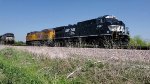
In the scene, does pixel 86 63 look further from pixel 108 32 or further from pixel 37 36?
pixel 37 36

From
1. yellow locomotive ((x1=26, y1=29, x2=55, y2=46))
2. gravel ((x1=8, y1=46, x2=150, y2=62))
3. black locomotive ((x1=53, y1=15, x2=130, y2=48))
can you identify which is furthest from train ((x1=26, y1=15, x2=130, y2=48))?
gravel ((x1=8, y1=46, x2=150, y2=62))

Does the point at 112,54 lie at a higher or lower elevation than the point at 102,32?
lower

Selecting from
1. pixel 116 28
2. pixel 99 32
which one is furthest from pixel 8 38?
pixel 116 28

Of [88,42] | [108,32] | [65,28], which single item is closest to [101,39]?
[108,32]

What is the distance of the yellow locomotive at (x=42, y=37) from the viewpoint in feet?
130

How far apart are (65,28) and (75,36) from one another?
506 centimetres

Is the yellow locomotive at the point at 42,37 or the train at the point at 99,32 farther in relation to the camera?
the yellow locomotive at the point at 42,37

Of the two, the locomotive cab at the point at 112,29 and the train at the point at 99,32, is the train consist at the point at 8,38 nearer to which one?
the train at the point at 99,32

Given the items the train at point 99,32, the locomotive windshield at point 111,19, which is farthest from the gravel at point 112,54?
the locomotive windshield at point 111,19

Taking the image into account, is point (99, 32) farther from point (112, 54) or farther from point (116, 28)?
point (112, 54)

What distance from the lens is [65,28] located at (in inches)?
1425

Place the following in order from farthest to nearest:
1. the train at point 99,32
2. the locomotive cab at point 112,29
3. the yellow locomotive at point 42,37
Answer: the yellow locomotive at point 42,37
the locomotive cab at point 112,29
the train at point 99,32

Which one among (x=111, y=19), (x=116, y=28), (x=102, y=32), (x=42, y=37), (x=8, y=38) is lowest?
(x=102, y=32)

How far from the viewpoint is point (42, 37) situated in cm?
4397
